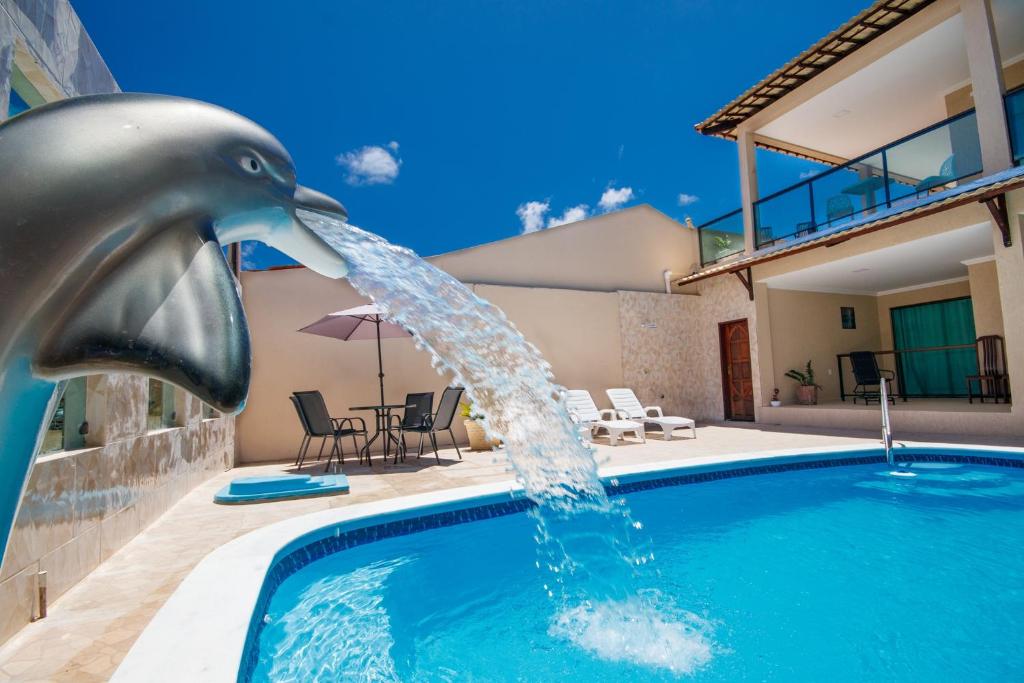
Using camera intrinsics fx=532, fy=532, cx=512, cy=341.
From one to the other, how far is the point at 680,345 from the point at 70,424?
11363mm

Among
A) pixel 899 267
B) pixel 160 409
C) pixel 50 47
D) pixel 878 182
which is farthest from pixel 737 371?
pixel 50 47

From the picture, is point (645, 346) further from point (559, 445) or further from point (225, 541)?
point (225, 541)

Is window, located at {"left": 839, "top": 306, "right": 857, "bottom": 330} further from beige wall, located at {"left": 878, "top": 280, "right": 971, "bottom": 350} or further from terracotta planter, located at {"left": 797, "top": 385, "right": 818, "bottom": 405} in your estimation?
terracotta planter, located at {"left": 797, "top": 385, "right": 818, "bottom": 405}

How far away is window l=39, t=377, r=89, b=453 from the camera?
3225mm

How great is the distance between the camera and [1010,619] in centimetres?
295

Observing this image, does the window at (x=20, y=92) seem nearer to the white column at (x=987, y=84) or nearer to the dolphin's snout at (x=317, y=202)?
the dolphin's snout at (x=317, y=202)

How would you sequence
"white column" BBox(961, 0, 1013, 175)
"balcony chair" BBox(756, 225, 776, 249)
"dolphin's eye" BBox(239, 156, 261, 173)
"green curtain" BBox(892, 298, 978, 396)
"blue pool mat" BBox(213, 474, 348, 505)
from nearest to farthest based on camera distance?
→ "dolphin's eye" BBox(239, 156, 261, 173) → "blue pool mat" BBox(213, 474, 348, 505) → "white column" BBox(961, 0, 1013, 175) → "balcony chair" BBox(756, 225, 776, 249) → "green curtain" BBox(892, 298, 978, 396)

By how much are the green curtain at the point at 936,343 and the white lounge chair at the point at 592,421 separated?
7.80 m

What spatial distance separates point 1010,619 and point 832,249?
779 centimetres

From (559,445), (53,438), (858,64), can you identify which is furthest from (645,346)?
(53,438)

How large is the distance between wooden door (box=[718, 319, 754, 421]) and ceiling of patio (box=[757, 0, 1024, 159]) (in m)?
4.26

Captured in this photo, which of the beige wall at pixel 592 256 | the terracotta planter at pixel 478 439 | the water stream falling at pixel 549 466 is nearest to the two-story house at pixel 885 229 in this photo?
the beige wall at pixel 592 256

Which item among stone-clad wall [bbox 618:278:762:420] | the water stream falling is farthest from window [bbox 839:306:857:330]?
the water stream falling

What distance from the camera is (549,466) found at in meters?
4.75
